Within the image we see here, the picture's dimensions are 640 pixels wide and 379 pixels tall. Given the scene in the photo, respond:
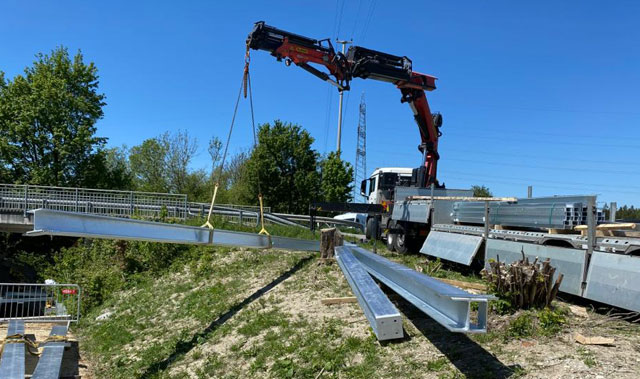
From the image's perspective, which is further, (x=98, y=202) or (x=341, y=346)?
(x=98, y=202)

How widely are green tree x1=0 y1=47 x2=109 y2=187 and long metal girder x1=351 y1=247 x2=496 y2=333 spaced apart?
119 ft

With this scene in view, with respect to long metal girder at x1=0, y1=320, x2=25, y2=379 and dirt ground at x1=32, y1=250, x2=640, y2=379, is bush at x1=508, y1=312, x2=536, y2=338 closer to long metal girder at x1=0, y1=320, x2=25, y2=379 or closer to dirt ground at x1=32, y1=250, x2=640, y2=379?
dirt ground at x1=32, y1=250, x2=640, y2=379

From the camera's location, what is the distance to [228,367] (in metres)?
6.43

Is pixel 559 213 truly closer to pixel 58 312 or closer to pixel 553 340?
pixel 553 340

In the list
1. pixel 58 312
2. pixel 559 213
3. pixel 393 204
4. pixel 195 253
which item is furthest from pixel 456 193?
pixel 58 312

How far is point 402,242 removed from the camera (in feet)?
44.4

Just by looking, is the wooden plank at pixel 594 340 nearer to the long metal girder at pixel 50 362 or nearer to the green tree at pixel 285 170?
the long metal girder at pixel 50 362

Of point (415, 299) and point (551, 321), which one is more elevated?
point (415, 299)

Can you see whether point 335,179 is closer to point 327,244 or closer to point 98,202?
point 98,202

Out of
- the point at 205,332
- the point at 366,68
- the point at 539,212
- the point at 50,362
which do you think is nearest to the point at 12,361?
the point at 50,362

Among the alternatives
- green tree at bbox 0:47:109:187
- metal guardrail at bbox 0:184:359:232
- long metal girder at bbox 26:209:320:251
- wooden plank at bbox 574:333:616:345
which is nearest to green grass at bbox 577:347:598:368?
wooden plank at bbox 574:333:616:345

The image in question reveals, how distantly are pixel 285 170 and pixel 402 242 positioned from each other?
23044 mm

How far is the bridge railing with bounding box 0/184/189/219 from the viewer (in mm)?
23266

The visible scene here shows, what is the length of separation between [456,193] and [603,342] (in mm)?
9450
